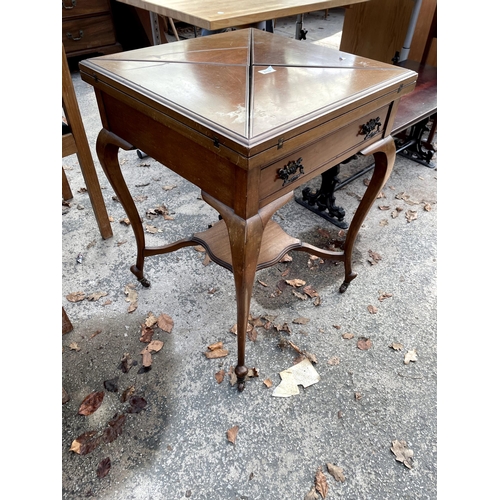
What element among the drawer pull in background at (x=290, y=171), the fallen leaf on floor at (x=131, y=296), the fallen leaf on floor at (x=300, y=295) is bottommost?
the fallen leaf on floor at (x=300, y=295)

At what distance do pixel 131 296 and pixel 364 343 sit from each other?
120cm

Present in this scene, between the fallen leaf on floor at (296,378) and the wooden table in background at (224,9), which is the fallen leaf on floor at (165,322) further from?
the wooden table in background at (224,9)

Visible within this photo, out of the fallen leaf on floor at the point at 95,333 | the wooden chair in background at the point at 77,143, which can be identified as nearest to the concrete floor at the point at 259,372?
the fallen leaf on floor at the point at 95,333

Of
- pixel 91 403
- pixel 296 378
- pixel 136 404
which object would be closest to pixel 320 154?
pixel 296 378

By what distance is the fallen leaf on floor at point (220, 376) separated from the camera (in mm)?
1559

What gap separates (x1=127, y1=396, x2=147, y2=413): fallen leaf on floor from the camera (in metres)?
1.45

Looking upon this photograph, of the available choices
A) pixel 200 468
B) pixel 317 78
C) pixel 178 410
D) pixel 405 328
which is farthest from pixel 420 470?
pixel 317 78

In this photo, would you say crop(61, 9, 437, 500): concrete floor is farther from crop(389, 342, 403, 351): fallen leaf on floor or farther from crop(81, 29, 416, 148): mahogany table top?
crop(81, 29, 416, 148): mahogany table top

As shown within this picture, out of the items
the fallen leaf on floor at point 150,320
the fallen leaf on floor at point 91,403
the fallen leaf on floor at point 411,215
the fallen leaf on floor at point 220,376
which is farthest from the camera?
the fallen leaf on floor at point 411,215

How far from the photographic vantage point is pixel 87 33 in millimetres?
4152

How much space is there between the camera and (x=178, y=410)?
57.4 inches

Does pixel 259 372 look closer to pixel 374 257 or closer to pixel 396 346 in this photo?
pixel 396 346

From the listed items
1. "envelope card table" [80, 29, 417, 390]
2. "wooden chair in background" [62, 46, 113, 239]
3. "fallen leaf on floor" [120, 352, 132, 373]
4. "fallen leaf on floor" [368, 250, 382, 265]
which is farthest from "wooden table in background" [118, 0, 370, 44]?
"fallen leaf on floor" [120, 352, 132, 373]

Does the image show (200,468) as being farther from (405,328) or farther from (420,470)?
(405,328)
